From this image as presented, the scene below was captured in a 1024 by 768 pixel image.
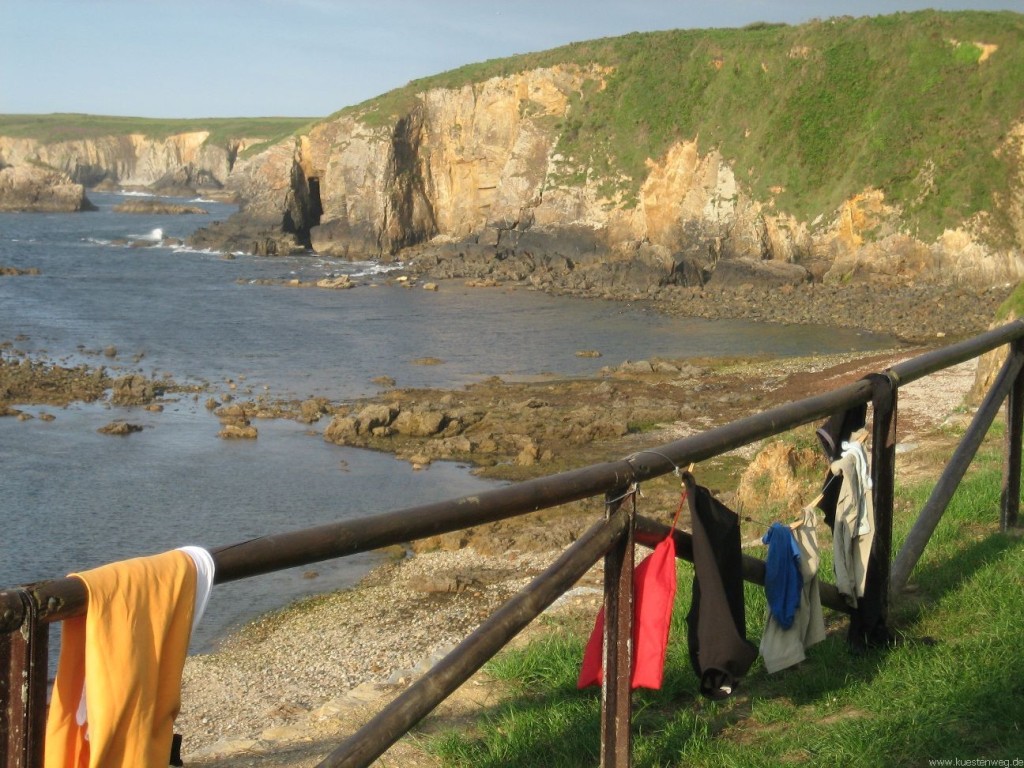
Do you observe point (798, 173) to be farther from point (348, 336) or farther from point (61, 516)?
point (61, 516)

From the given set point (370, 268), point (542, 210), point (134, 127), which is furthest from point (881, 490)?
point (134, 127)

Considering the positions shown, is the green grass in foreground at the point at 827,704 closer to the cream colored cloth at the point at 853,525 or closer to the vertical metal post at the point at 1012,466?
the cream colored cloth at the point at 853,525

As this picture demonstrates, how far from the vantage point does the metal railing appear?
2.30 metres

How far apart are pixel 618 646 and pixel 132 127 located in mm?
190425

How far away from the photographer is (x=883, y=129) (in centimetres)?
5044

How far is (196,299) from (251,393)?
21.5 meters

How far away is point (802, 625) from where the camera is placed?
4.46 m

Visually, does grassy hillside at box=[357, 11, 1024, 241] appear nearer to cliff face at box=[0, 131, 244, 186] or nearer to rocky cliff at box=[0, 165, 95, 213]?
rocky cliff at box=[0, 165, 95, 213]

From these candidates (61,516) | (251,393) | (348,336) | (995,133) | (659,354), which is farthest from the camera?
(995,133)

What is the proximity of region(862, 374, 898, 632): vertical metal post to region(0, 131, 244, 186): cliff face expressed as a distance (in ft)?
543

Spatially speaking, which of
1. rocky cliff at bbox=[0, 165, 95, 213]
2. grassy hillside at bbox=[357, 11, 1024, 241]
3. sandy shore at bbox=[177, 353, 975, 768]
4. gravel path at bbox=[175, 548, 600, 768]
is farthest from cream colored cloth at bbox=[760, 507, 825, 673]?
rocky cliff at bbox=[0, 165, 95, 213]

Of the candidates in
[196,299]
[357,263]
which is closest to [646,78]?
[357,263]

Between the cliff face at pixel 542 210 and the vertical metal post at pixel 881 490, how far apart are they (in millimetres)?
41362

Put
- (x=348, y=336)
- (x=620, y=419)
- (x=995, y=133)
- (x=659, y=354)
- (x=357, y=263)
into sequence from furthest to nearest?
(x=357, y=263) → (x=995, y=133) → (x=348, y=336) → (x=659, y=354) → (x=620, y=419)
